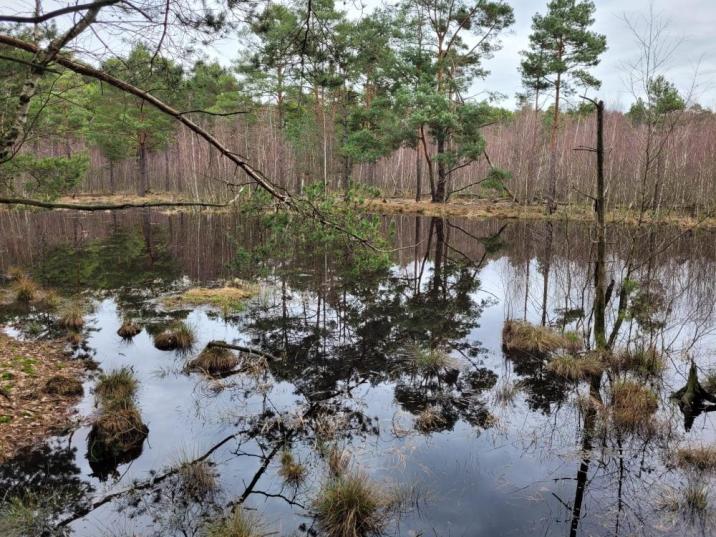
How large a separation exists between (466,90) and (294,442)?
90.9 ft

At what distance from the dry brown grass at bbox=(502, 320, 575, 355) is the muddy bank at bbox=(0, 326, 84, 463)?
7261mm

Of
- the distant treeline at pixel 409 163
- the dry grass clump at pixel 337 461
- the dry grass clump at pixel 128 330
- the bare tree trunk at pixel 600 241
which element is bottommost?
the dry grass clump at pixel 337 461

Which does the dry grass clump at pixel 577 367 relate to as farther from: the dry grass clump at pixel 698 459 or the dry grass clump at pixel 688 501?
the dry grass clump at pixel 688 501

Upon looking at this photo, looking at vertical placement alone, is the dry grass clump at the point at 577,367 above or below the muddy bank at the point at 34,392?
above

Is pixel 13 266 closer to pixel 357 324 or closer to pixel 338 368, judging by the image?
pixel 357 324

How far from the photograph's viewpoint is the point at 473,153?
89.8 feet

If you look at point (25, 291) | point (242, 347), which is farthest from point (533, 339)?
point (25, 291)

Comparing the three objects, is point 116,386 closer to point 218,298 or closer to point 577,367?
point 218,298

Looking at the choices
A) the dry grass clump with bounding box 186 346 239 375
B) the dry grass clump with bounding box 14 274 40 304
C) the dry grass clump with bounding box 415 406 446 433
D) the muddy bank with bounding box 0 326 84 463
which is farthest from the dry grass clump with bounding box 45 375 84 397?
the dry grass clump with bounding box 14 274 40 304

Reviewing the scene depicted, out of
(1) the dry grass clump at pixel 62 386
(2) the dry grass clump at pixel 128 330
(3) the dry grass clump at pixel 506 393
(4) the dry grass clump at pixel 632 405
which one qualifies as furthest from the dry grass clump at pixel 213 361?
(4) the dry grass clump at pixel 632 405

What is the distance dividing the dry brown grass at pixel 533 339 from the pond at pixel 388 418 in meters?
0.29

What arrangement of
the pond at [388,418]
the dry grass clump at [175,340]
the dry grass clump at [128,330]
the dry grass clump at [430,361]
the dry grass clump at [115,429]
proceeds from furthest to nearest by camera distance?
1. the dry grass clump at [128,330]
2. the dry grass clump at [175,340]
3. the dry grass clump at [430,361]
4. the dry grass clump at [115,429]
5. the pond at [388,418]

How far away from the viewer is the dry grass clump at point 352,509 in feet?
14.6

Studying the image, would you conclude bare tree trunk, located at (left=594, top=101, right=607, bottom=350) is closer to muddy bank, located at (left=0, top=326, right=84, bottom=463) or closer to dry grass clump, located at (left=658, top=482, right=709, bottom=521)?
dry grass clump, located at (left=658, top=482, right=709, bottom=521)
